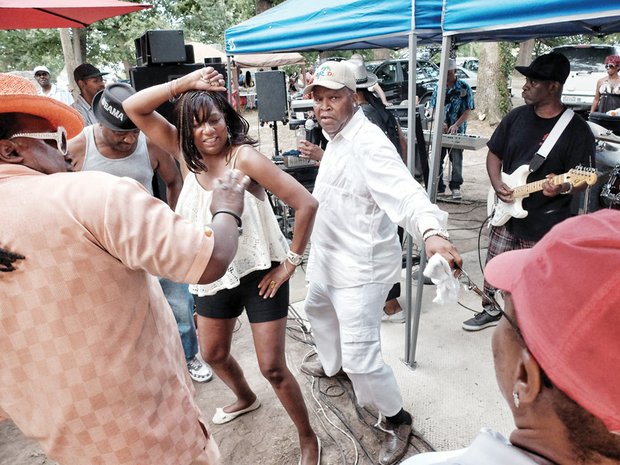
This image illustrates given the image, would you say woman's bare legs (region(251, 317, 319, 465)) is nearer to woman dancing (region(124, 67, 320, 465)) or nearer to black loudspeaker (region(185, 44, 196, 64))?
woman dancing (region(124, 67, 320, 465))

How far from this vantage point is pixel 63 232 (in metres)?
1.12

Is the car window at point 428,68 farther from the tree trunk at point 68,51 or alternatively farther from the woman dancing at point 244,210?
the woman dancing at point 244,210

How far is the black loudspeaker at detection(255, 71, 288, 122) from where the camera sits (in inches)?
284

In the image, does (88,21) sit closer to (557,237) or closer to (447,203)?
(557,237)

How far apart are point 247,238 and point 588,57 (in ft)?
45.3

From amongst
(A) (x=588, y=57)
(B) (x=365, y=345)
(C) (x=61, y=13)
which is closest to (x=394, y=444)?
(B) (x=365, y=345)

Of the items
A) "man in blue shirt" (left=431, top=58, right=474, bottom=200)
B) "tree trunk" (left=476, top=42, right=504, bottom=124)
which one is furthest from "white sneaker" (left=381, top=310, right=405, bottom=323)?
"tree trunk" (left=476, top=42, right=504, bottom=124)

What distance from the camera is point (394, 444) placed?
96.1 inches

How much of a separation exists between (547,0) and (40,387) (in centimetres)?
240

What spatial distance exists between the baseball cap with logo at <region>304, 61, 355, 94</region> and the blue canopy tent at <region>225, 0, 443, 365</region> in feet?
1.26

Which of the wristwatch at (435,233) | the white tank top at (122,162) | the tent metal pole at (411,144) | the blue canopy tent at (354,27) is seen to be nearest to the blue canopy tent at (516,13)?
the blue canopy tent at (354,27)

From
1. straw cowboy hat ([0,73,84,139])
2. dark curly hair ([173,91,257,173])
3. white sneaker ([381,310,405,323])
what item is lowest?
white sneaker ([381,310,405,323])

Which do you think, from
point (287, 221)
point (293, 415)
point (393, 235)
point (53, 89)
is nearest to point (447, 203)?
point (287, 221)

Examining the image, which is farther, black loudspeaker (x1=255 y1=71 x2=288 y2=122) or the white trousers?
black loudspeaker (x1=255 y1=71 x2=288 y2=122)
